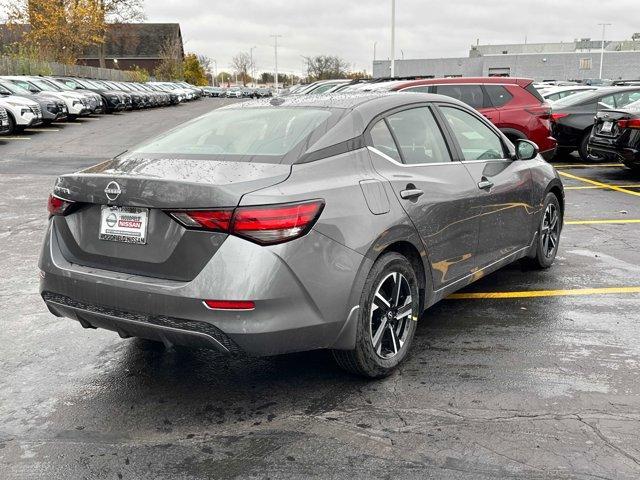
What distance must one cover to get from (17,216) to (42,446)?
20.8 feet

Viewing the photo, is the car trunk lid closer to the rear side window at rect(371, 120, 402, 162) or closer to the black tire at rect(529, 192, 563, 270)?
the rear side window at rect(371, 120, 402, 162)

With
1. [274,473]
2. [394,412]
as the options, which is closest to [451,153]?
[394,412]

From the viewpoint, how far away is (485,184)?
4812 millimetres

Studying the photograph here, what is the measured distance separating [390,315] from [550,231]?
287cm

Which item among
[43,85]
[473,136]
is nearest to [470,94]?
[473,136]

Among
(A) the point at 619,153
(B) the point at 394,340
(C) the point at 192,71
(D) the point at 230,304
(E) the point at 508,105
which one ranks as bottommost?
(B) the point at 394,340

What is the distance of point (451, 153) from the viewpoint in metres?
4.68

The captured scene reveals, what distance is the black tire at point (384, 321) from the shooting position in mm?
3697

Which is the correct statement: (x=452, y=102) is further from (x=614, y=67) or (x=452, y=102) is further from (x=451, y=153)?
(x=614, y=67)

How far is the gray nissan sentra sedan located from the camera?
3232 millimetres

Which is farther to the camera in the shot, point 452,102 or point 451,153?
point 452,102

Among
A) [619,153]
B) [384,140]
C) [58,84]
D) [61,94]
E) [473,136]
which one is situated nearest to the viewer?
[384,140]

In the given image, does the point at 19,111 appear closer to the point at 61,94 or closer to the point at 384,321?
the point at 61,94

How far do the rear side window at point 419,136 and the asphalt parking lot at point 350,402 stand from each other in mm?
1214
